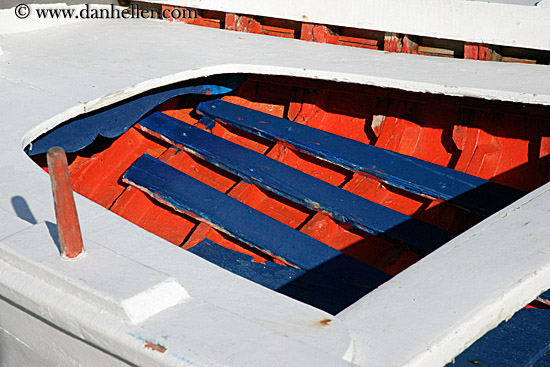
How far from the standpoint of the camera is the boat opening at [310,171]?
2053mm

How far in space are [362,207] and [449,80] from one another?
0.51 m

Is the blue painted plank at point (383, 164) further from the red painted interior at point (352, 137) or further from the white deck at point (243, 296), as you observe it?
the white deck at point (243, 296)

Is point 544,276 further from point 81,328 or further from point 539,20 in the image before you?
point 539,20

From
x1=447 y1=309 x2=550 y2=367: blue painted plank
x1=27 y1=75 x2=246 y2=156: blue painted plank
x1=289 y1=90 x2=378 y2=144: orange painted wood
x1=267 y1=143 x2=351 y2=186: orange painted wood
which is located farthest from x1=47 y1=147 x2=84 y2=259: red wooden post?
x1=289 y1=90 x2=378 y2=144: orange painted wood

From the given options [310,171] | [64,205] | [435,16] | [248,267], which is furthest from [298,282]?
[435,16]

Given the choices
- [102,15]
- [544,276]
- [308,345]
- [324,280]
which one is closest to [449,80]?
[324,280]

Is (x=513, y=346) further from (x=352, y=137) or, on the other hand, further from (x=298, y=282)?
(x=352, y=137)

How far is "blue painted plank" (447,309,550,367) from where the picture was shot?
Answer: 4.14 feet

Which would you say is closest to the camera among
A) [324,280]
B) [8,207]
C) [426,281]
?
[426,281]

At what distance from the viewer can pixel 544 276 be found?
48.9 inches

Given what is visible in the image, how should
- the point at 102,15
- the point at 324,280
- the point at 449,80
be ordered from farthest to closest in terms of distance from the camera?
the point at 102,15, the point at 449,80, the point at 324,280

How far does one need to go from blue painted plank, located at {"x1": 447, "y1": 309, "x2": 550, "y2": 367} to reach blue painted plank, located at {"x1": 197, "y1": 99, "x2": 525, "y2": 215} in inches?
26.5

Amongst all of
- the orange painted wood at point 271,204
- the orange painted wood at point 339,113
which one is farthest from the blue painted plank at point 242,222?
the orange painted wood at point 339,113

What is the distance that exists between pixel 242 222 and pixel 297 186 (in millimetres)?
246
